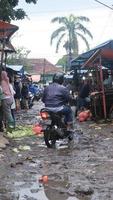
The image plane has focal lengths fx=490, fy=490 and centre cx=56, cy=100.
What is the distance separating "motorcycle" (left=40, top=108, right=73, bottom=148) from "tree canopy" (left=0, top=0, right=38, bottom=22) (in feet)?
28.4

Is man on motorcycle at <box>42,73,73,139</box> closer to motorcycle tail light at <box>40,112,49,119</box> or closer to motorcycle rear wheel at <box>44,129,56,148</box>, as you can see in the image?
motorcycle tail light at <box>40,112,49,119</box>

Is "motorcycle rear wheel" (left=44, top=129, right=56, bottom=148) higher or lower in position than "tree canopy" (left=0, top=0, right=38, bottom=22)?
lower

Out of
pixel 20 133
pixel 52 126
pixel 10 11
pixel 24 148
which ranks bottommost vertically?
pixel 20 133

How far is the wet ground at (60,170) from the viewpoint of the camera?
21.4ft

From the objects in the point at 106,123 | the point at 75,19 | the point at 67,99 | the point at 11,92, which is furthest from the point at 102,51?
the point at 75,19

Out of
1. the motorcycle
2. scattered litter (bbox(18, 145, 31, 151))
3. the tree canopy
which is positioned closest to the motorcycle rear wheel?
the motorcycle

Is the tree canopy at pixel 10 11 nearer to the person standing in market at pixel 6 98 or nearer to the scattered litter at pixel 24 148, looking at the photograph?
the person standing in market at pixel 6 98

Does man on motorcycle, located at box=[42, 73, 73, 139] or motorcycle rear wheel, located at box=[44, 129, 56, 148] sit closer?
motorcycle rear wheel, located at box=[44, 129, 56, 148]

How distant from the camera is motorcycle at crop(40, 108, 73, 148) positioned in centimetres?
1077

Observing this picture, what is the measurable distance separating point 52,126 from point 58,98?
65 centimetres

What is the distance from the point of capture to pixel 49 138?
35.8 ft

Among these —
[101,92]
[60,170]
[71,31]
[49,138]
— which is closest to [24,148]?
[49,138]

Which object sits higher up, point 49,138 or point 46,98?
point 46,98

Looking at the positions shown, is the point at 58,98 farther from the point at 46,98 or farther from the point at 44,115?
the point at 44,115
